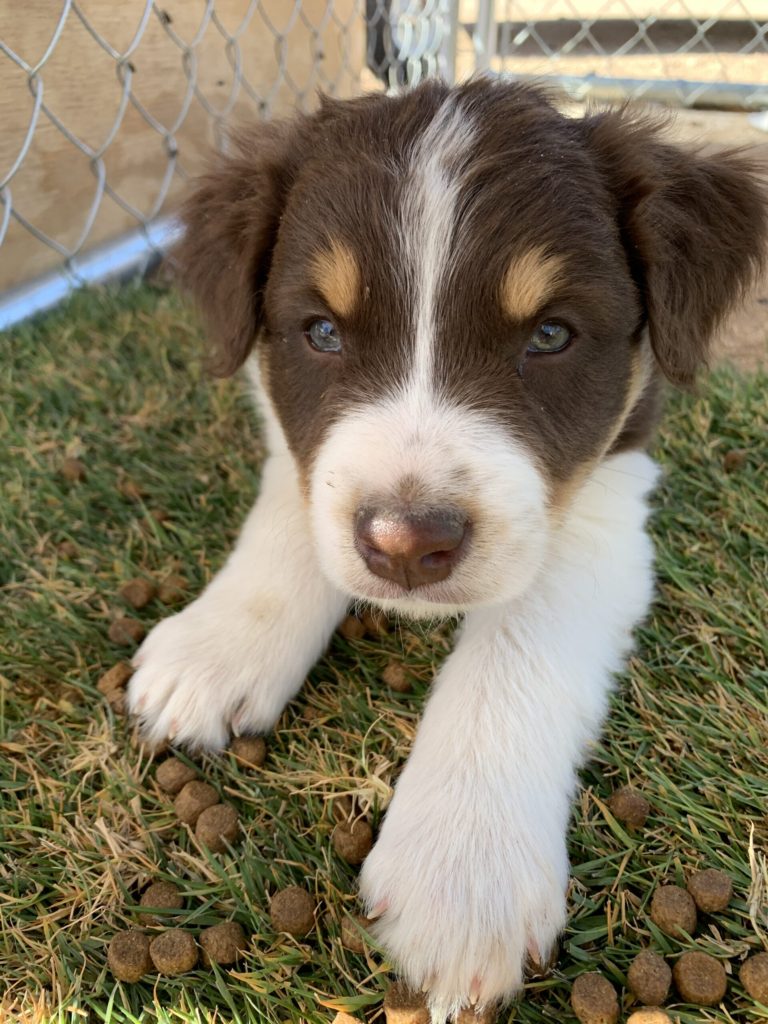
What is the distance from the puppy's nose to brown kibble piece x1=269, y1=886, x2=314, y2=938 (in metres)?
0.66

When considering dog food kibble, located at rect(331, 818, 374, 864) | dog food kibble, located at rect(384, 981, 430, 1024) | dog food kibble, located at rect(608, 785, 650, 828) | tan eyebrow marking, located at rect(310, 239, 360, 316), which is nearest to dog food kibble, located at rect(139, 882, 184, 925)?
dog food kibble, located at rect(331, 818, 374, 864)

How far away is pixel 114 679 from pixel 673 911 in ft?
4.75

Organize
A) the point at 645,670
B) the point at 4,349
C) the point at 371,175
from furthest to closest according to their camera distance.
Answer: the point at 4,349, the point at 645,670, the point at 371,175

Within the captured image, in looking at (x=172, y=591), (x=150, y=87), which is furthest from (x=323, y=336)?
(x=150, y=87)

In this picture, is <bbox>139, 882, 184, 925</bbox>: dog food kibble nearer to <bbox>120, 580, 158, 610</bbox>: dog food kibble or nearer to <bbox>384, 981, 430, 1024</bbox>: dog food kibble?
<bbox>384, 981, 430, 1024</bbox>: dog food kibble

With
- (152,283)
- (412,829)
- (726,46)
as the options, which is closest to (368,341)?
(412,829)

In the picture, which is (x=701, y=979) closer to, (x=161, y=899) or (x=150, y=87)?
(x=161, y=899)

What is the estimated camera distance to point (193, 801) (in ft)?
6.62

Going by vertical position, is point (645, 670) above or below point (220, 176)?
below

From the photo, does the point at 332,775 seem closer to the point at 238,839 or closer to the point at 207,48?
the point at 238,839

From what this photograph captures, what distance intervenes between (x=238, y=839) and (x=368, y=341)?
45.9 inches

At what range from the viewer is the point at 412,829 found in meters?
1.80

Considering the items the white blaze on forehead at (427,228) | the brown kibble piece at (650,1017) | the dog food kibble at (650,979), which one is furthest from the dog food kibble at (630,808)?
the white blaze on forehead at (427,228)

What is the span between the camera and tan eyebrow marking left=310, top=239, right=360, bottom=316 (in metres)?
2.04
